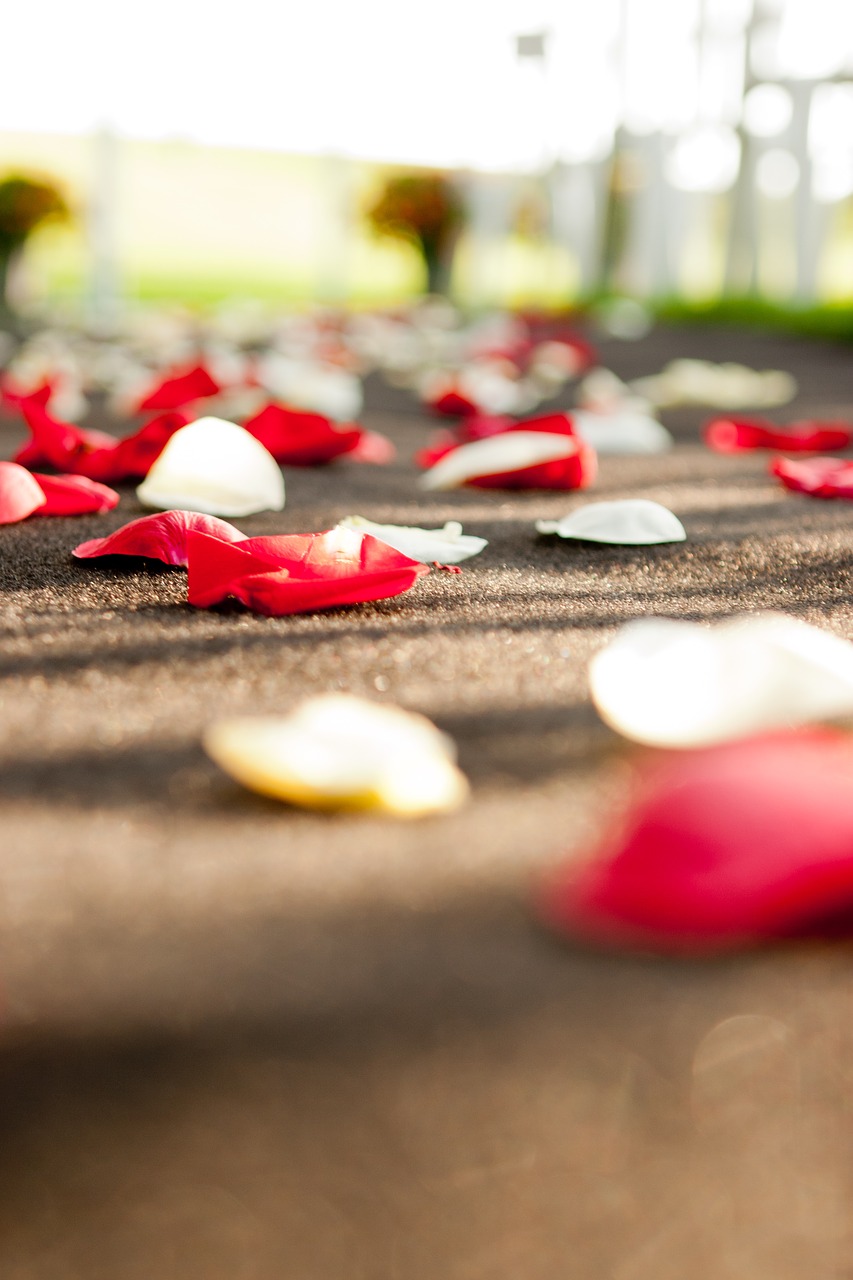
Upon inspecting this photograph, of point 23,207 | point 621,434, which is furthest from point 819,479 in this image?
point 23,207

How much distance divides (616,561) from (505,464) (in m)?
0.37

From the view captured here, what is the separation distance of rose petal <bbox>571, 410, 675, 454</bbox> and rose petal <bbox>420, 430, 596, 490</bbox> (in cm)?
38

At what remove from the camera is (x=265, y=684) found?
0.66 metres

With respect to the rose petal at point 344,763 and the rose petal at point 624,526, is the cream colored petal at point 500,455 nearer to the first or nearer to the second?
the rose petal at point 624,526

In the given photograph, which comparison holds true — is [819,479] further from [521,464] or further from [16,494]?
[16,494]

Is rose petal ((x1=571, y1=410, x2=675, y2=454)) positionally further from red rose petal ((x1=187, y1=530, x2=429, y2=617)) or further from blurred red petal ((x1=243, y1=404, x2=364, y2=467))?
red rose petal ((x1=187, y1=530, x2=429, y2=617))

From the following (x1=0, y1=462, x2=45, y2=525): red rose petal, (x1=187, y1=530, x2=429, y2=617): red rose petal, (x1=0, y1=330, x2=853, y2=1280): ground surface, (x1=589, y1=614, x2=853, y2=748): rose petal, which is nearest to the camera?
(x1=0, y1=330, x2=853, y2=1280): ground surface

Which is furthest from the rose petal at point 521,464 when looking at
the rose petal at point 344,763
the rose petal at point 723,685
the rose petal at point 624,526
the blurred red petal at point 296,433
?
the rose petal at point 344,763

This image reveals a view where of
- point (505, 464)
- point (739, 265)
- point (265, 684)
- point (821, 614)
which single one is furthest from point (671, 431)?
point (739, 265)

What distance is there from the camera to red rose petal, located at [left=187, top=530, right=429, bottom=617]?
777 millimetres

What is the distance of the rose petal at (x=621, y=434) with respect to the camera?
180cm

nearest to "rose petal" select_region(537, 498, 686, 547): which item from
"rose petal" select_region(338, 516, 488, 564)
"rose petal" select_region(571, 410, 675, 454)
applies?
"rose petal" select_region(338, 516, 488, 564)

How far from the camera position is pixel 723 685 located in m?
0.58

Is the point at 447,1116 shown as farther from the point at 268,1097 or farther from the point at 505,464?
the point at 505,464
